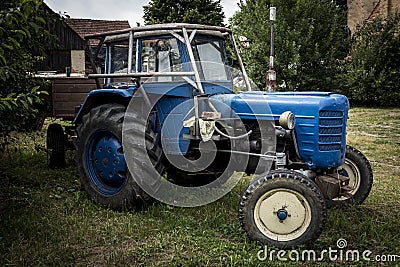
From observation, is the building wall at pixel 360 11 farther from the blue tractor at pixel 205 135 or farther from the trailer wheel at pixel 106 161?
the trailer wheel at pixel 106 161

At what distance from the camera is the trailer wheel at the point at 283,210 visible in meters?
4.06

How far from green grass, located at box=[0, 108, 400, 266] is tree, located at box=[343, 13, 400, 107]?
44.6 feet

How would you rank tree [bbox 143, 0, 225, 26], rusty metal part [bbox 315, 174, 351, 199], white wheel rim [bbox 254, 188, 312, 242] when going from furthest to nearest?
tree [bbox 143, 0, 225, 26], rusty metal part [bbox 315, 174, 351, 199], white wheel rim [bbox 254, 188, 312, 242]

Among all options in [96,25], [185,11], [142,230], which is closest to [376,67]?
[185,11]

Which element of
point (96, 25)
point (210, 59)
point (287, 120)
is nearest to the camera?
point (287, 120)

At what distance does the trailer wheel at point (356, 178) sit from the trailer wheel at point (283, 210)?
1472 millimetres

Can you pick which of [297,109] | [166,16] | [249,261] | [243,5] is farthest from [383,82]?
[249,261]

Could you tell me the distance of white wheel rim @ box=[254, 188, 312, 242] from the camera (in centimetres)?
412

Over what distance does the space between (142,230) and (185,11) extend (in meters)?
24.0

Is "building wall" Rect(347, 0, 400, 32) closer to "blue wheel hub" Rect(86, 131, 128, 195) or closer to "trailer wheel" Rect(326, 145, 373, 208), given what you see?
"trailer wheel" Rect(326, 145, 373, 208)

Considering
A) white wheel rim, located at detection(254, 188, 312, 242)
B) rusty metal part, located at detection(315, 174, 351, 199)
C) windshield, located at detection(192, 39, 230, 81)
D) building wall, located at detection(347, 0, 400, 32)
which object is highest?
building wall, located at detection(347, 0, 400, 32)

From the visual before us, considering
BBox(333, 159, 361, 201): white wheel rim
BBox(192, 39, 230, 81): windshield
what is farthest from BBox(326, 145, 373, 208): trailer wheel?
BBox(192, 39, 230, 81): windshield

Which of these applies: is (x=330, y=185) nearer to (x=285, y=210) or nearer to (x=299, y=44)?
(x=285, y=210)

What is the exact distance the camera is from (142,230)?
4594 mm
